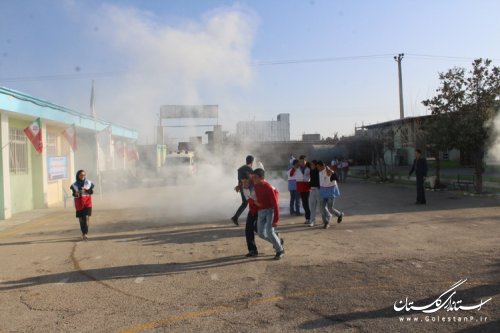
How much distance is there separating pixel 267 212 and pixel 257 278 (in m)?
1.35

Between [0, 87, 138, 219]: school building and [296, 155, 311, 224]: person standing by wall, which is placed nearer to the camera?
[296, 155, 311, 224]: person standing by wall

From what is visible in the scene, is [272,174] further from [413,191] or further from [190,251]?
[190,251]

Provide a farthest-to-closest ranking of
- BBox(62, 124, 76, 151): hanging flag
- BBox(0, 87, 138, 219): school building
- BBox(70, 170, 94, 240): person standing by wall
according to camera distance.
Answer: BBox(62, 124, 76, 151): hanging flag, BBox(0, 87, 138, 219): school building, BBox(70, 170, 94, 240): person standing by wall

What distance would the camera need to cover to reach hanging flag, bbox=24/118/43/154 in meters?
13.9

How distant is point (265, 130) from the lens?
1180 inches

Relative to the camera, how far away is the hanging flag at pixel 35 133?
1388 centimetres

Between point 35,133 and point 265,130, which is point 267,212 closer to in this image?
point 35,133

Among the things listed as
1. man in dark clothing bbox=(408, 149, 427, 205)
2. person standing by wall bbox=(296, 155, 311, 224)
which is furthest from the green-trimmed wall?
man in dark clothing bbox=(408, 149, 427, 205)

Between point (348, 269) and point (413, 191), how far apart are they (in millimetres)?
12021

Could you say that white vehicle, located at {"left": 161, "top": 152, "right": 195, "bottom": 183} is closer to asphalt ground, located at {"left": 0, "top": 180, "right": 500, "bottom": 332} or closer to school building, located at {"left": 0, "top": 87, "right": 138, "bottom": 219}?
school building, located at {"left": 0, "top": 87, "right": 138, "bottom": 219}

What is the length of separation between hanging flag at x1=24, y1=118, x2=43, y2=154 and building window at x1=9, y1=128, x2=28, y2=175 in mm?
563

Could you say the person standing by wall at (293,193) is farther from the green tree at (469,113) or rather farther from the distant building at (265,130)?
the distant building at (265,130)

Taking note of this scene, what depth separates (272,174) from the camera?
27.2 m

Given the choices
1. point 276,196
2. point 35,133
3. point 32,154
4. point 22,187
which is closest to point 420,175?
point 276,196
